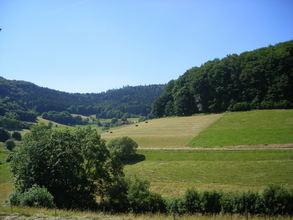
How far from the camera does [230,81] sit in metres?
126

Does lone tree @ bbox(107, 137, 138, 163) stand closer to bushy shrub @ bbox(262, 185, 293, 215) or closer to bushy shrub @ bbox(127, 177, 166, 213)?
bushy shrub @ bbox(127, 177, 166, 213)

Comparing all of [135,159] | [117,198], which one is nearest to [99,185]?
[117,198]

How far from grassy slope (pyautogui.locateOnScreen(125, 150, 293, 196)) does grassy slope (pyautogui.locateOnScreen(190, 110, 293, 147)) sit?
28.2 feet

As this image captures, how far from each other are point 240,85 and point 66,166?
94.6 meters

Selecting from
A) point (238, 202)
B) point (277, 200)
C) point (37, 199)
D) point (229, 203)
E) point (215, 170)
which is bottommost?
point (229, 203)

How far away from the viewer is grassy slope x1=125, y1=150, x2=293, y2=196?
47094 millimetres

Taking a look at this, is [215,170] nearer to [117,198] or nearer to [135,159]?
[135,159]

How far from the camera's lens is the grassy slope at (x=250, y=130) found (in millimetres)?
73694

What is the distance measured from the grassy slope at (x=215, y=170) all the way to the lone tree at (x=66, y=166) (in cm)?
928

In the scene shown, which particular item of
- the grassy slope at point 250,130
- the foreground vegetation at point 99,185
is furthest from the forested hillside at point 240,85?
the foreground vegetation at point 99,185

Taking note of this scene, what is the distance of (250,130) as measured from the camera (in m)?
82.3

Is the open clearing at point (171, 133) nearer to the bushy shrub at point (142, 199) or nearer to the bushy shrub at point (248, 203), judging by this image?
the bushy shrub at point (142, 199)

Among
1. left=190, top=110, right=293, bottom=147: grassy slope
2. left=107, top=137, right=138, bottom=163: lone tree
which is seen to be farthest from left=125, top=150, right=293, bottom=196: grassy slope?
left=190, top=110, right=293, bottom=147: grassy slope

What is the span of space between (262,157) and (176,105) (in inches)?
2865
